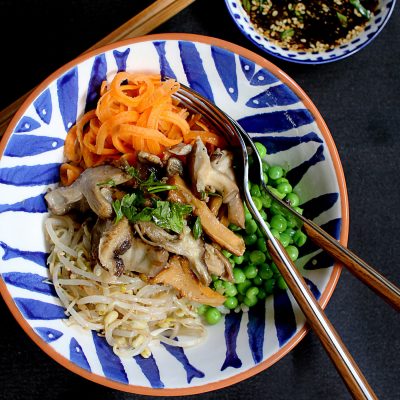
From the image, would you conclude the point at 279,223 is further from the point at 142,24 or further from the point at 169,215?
the point at 142,24

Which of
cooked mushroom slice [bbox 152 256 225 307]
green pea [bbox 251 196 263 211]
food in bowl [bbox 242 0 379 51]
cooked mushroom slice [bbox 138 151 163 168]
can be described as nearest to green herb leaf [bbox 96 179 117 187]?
cooked mushroom slice [bbox 138 151 163 168]

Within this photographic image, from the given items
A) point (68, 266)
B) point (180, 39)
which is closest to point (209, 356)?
point (68, 266)

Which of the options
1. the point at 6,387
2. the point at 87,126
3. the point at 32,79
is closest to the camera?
the point at 87,126

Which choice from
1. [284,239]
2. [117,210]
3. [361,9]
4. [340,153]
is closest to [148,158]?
[117,210]

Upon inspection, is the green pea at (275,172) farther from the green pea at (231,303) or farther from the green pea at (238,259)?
the green pea at (231,303)

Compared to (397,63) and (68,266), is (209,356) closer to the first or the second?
(68,266)

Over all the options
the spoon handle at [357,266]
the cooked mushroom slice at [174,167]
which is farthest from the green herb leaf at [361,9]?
the cooked mushroom slice at [174,167]
